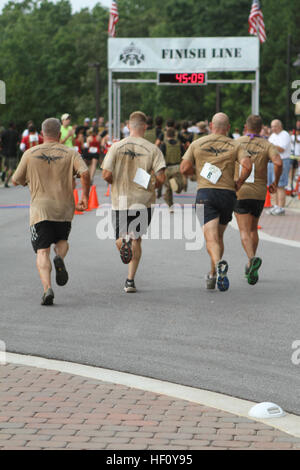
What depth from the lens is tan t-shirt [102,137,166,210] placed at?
9.54 metres

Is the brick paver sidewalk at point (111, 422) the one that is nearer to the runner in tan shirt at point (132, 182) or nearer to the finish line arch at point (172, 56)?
the runner in tan shirt at point (132, 182)

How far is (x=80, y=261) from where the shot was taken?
1202cm

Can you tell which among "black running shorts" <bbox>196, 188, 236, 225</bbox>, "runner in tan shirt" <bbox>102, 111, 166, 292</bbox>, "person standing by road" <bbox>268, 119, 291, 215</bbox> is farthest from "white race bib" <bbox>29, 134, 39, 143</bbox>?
"black running shorts" <bbox>196, 188, 236, 225</bbox>

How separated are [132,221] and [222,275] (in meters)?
1.19

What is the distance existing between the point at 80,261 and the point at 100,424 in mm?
7080

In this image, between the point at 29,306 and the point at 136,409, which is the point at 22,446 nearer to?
the point at 136,409

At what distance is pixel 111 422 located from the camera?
504 cm

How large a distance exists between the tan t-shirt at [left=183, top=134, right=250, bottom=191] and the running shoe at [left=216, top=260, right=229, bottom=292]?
3.13 feet

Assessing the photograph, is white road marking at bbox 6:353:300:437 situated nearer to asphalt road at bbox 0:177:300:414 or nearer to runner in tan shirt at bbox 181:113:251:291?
asphalt road at bbox 0:177:300:414

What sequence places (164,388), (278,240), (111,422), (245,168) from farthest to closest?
(278,240) → (245,168) → (164,388) → (111,422)

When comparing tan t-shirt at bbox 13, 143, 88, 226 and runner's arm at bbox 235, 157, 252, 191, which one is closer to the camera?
tan t-shirt at bbox 13, 143, 88, 226

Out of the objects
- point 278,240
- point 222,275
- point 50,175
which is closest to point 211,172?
point 222,275

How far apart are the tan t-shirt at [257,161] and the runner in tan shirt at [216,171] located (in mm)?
545

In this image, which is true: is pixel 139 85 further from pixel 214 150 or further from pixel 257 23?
pixel 214 150
